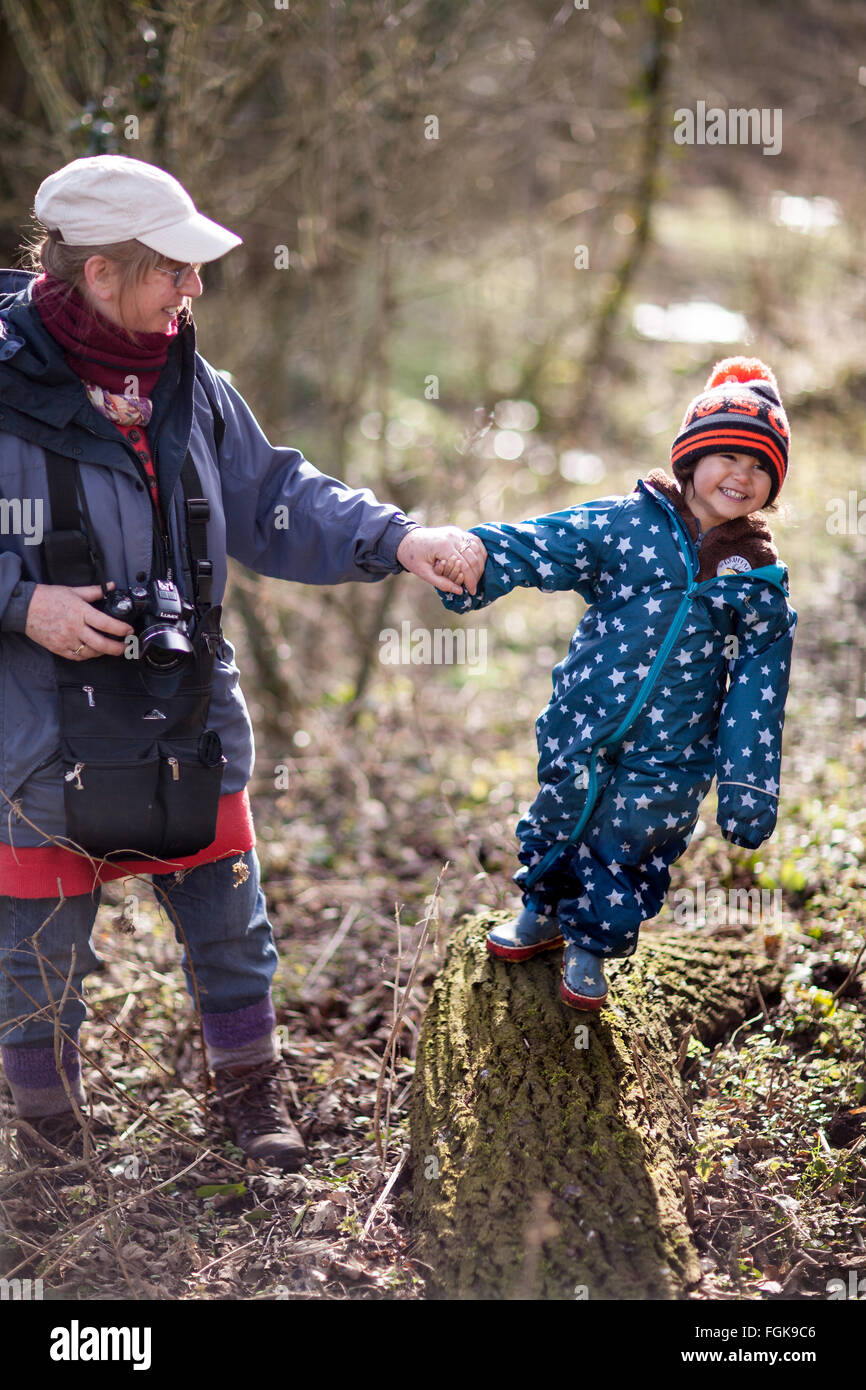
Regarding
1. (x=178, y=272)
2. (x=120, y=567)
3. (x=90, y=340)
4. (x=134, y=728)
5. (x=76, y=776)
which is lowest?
(x=76, y=776)

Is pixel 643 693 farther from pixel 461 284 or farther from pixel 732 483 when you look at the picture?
pixel 461 284

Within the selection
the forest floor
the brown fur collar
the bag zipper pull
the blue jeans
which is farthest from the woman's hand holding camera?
the brown fur collar

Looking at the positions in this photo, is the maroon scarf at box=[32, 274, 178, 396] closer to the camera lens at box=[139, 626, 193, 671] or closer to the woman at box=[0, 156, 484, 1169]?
the woman at box=[0, 156, 484, 1169]

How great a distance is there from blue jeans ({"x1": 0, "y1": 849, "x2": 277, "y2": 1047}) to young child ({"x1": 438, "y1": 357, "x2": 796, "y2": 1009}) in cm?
80

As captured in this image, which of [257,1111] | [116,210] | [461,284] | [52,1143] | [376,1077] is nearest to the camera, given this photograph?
[116,210]

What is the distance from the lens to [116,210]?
238 cm

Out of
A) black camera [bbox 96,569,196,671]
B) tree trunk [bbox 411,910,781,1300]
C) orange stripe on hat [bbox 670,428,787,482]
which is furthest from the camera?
orange stripe on hat [bbox 670,428,787,482]

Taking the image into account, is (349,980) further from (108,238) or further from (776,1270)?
(108,238)

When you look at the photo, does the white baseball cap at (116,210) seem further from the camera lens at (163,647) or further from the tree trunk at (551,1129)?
the tree trunk at (551,1129)

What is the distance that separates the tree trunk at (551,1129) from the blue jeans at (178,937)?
0.51 metres

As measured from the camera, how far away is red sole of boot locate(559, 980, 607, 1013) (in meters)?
2.84

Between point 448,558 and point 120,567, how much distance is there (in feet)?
2.42

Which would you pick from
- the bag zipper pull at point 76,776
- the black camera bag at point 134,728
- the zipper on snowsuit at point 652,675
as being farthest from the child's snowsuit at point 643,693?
the bag zipper pull at point 76,776

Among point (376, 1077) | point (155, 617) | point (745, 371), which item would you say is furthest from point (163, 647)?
point (376, 1077)
